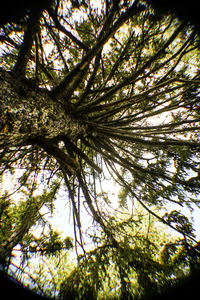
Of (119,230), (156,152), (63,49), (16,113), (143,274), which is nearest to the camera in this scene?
(16,113)

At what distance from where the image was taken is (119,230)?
195 cm

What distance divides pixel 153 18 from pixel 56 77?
2013 millimetres

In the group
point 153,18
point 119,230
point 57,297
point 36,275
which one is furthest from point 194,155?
point 36,275

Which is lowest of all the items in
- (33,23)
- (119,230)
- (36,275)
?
Result: (36,275)

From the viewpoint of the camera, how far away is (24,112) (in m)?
0.98

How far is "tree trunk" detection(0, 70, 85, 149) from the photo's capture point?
854mm

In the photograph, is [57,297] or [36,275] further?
[36,275]

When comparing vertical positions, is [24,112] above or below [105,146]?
below

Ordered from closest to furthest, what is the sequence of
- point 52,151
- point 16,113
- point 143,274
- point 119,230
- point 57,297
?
1. point 16,113
2. point 57,297
3. point 143,274
4. point 52,151
5. point 119,230

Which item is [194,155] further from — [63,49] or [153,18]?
[63,49]

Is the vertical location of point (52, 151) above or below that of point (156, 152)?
below

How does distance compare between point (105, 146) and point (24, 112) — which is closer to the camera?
point (24, 112)

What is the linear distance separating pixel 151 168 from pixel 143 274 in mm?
1745

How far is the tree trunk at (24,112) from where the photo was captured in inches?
33.6
